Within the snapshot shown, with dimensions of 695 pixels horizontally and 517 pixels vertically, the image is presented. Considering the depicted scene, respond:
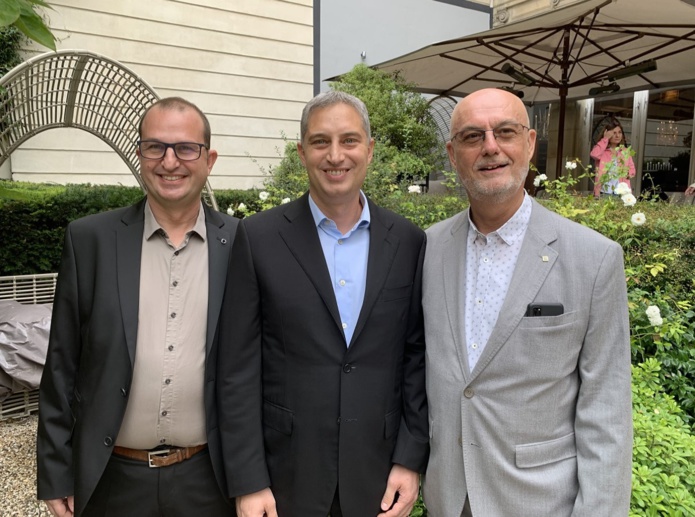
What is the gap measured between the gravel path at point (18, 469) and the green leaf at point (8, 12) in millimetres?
2957

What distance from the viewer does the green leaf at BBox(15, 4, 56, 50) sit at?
165cm

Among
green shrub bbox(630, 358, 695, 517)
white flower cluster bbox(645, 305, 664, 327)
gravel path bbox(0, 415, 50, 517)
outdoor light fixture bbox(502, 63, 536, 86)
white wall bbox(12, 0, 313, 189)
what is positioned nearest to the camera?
green shrub bbox(630, 358, 695, 517)

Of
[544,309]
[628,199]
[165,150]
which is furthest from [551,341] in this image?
[628,199]

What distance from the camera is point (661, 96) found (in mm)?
12516

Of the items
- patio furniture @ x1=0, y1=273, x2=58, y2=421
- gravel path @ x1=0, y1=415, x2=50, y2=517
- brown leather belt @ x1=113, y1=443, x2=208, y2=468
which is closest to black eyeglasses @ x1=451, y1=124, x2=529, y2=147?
brown leather belt @ x1=113, y1=443, x2=208, y2=468

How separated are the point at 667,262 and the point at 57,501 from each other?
388 centimetres

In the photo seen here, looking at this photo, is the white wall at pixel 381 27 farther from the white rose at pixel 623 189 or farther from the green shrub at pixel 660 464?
the green shrub at pixel 660 464

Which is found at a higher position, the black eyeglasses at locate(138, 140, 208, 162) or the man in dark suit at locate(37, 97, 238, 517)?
the black eyeglasses at locate(138, 140, 208, 162)

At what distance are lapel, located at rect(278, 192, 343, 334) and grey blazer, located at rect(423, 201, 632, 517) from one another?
1.44 feet

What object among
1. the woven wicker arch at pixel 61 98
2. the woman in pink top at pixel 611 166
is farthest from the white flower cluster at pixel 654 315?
the woven wicker arch at pixel 61 98

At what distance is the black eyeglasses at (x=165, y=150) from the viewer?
1.99 metres

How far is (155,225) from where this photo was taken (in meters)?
2.01

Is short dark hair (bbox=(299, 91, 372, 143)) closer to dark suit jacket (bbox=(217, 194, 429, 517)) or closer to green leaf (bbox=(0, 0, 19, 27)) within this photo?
dark suit jacket (bbox=(217, 194, 429, 517))

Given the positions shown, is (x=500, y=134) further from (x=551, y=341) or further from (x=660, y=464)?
(x=660, y=464)
